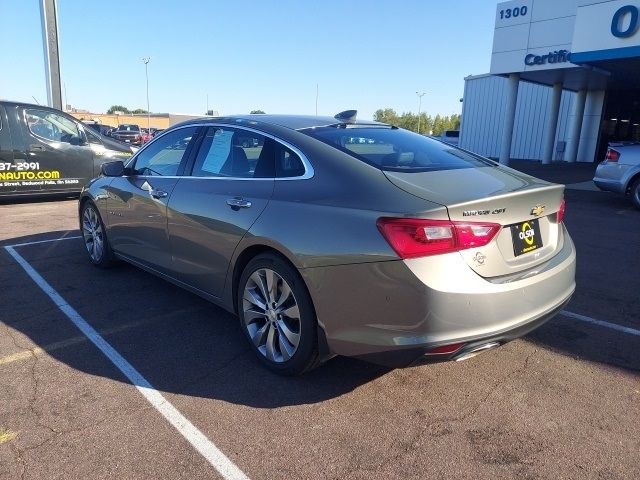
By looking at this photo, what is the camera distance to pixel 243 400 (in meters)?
2.99

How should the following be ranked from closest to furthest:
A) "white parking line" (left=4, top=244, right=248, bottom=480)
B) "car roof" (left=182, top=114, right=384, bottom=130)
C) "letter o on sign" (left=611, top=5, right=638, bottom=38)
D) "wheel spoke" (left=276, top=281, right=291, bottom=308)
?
"white parking line" (left=4, top=244, right=248, bottom=480), "wheel spoke" (left=276, top=281, right=291, bottom=308), "car roof" (left=182, top=114, right=384, bottom=130), "letter o on sign" (left=611, top=5, right=638, bottom=38)

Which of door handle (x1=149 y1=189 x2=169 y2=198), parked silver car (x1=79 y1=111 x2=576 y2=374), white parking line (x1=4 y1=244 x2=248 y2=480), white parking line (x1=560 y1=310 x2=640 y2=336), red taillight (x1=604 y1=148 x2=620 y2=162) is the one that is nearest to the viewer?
white parking line (x1=4 y1=244 x2=248 y2=480)

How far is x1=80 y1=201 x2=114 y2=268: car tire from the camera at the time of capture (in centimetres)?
532

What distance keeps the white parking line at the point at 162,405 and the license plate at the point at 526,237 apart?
6.12ft

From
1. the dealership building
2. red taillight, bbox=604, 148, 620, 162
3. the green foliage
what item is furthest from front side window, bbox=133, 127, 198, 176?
the green foliage

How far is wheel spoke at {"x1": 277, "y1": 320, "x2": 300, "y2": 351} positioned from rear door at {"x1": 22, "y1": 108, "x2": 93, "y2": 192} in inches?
Answer: 336

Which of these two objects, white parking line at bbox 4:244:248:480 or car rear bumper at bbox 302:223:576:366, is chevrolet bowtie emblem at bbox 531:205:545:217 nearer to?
car rear bumper at bbox 302:223:576:366

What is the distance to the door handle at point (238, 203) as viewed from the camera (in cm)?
332

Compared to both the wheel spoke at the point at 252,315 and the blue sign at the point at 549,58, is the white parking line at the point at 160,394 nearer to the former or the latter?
the wheel spoke at the point at 252,315

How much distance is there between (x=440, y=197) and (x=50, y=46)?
15964mm

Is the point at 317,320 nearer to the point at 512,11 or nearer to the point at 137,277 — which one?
the point at 137,277

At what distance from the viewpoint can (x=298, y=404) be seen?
2.95 metres

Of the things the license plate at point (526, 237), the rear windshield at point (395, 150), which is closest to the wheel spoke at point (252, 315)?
Answer: the rear windshield at point (395, 150)

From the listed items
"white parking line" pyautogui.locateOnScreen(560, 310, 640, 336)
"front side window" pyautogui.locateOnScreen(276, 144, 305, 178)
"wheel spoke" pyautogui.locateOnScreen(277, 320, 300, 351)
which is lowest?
"white parking line" pyautogui.locateOnScreen(560, 310, 640, 336)
